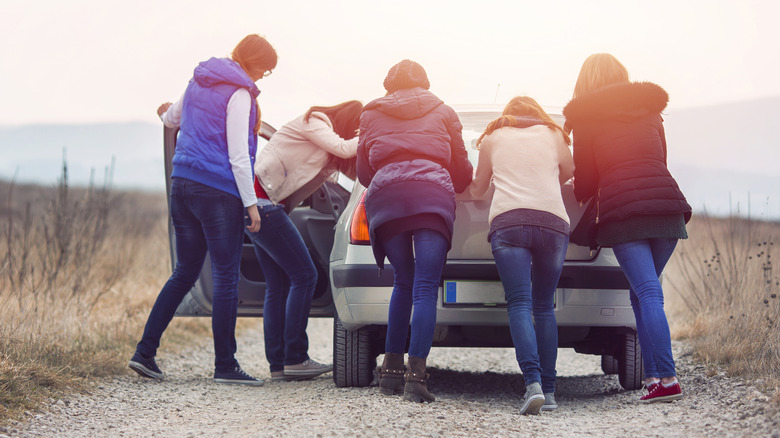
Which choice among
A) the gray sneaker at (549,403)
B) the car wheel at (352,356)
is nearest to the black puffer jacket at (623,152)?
the gray sneaker at (549,403)

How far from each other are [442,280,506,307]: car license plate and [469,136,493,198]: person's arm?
18.8 inches

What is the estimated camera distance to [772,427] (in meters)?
3.23

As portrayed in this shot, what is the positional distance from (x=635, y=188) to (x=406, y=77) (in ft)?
4.27

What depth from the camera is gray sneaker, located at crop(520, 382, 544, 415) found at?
12.7ft

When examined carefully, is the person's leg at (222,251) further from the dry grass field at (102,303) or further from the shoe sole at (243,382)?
the dry grass field at (102,303)

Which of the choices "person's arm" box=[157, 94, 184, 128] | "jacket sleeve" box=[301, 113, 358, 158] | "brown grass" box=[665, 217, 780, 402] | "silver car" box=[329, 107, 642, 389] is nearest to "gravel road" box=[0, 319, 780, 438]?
"brown grass" box=[665, 217, 780, 402]

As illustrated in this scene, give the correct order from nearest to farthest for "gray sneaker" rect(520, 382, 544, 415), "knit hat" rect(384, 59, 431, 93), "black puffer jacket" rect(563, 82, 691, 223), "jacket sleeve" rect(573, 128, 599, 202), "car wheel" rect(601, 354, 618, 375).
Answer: "gray sneaker" rect(520, 382, 544, 415) < "black puffer jacket" rect(563, 82, 691, 223) < "jacket sleeve" rect(573, 128, 599, 202) < "knit hat" rect(384, 59, 431, 93) < "car wheel" rect(601, 354, 618, 375)

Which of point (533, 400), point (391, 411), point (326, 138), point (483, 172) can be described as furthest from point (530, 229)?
point (326, 138)

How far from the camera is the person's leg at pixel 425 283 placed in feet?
13.0

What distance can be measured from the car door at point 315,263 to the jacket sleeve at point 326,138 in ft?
2.05

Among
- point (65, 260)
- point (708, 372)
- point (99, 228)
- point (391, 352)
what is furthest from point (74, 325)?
point (708, 372)

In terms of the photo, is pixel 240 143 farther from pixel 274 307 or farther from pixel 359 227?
pixel 274 307

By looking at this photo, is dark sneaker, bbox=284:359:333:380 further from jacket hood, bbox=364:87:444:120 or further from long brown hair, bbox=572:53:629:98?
long brown hair, bbox=572:53:629:98

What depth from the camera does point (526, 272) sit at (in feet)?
12.9
